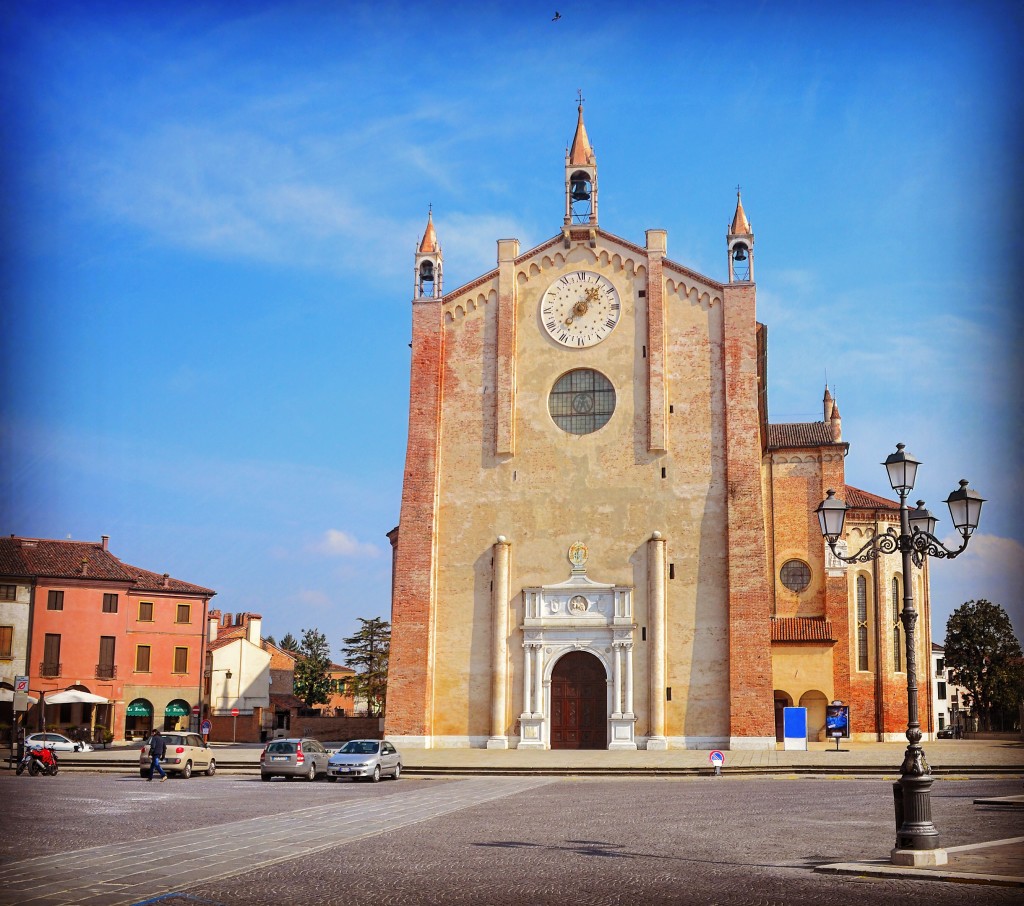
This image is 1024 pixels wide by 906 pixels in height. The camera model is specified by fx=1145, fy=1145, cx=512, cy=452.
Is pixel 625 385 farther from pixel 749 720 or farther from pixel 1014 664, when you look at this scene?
pixel 1014 664

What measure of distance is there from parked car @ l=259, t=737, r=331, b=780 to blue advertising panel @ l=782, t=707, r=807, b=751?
55.7 ft

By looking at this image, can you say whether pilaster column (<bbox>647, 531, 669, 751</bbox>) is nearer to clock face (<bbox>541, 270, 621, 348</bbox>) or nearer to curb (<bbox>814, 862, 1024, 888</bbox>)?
clock face (<bbox>541, 270, 621, 348</bbox>)

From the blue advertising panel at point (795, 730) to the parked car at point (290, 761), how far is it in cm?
1698

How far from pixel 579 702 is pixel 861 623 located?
1616 centimetres

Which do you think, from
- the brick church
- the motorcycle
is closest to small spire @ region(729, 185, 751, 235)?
the brick church

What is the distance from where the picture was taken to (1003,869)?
13484 mm

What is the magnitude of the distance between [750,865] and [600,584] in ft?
93.3

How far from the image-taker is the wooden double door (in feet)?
140

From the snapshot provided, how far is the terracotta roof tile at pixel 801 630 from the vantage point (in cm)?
4747

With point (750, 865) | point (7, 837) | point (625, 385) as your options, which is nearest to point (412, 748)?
point (625, 385)

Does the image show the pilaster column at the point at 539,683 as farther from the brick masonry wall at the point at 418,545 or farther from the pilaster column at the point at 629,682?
the brick masonry wall at the point at 418,545

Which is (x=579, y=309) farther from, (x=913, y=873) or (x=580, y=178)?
(x=913, y=873)

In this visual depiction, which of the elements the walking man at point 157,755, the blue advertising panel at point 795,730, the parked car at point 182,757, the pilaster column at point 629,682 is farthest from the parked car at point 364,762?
the blue advertising panel at point 795,730

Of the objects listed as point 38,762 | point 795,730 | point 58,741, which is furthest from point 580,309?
point 58,741
